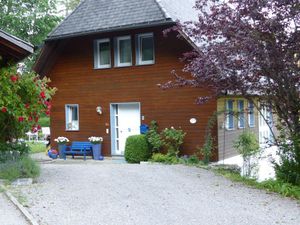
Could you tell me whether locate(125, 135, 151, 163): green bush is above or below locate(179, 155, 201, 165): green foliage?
above

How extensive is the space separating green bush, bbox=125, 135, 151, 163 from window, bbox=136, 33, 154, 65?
3.08m

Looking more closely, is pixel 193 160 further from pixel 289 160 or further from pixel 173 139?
pixel 289 160

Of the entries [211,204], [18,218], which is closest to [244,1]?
[211,204]

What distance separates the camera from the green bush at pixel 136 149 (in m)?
17.1

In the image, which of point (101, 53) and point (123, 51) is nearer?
point (123, 51)

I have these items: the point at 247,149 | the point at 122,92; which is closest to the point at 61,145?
the point at 122,92

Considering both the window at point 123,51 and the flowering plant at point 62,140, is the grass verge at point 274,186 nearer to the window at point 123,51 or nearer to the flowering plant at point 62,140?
the window at point 123,51

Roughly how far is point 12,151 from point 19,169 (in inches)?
34.2

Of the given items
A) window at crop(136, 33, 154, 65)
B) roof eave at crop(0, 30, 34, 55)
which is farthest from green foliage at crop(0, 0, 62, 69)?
roof eave at crop(0, 30, 34, 55)

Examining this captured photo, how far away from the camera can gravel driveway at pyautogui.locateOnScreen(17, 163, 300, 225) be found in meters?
7.16

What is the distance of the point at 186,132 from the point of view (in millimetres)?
17047

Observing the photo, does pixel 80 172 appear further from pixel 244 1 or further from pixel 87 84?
pixel 87 84

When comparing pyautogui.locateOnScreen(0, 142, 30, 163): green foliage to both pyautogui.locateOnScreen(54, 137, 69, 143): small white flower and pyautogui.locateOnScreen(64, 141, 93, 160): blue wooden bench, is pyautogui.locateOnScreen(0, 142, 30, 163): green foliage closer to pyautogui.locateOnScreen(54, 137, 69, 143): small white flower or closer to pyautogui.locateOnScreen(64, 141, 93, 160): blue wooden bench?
pyautogui.locateOnScreen(64, 141, 93, 160): blue wooden bench

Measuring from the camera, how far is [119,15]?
18.3m
